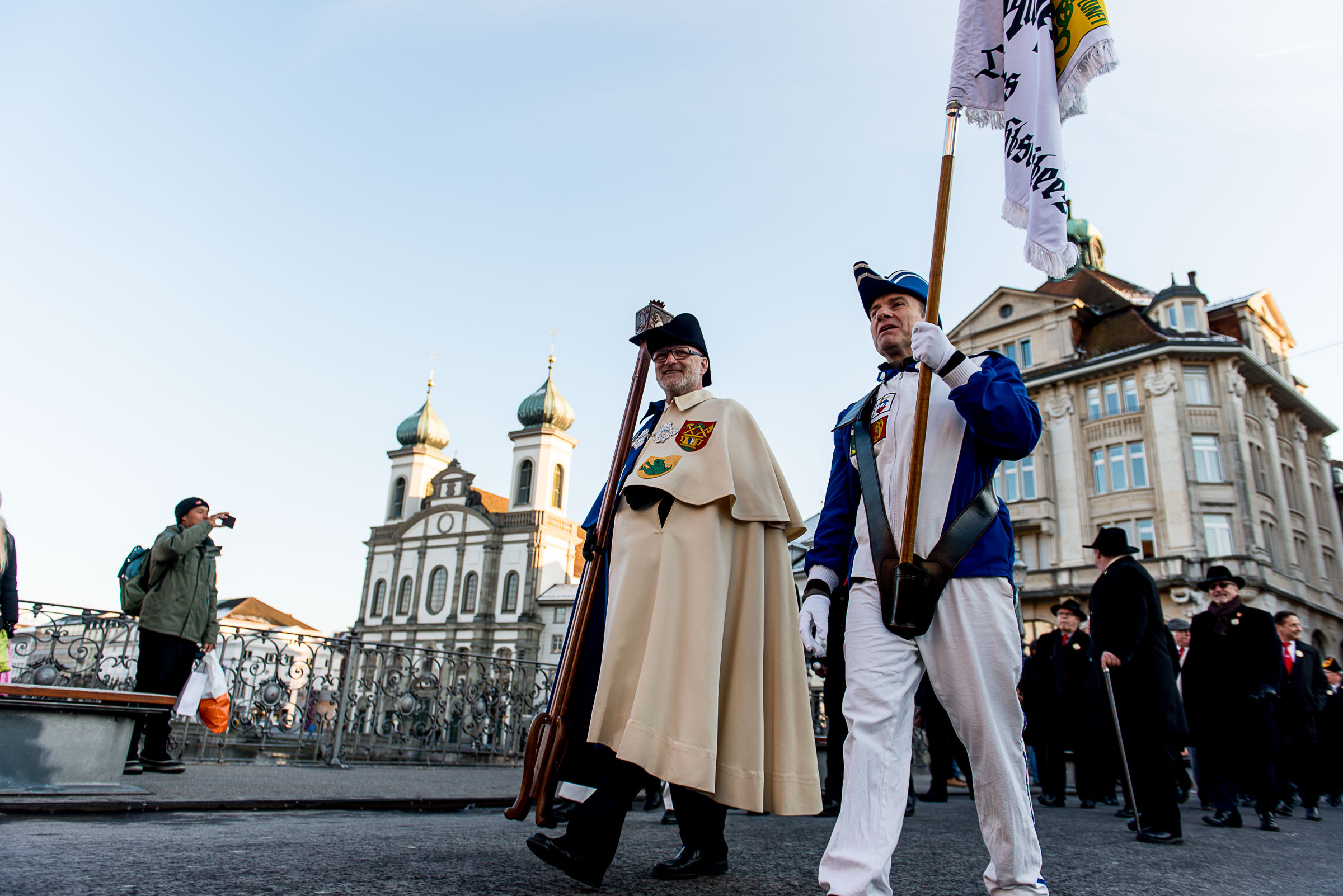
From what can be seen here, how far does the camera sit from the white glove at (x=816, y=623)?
2.75 meters

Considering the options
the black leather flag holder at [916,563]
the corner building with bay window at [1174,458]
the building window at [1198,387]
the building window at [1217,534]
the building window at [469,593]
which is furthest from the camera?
the building window at [469,593]

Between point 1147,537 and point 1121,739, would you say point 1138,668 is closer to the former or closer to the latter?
point 1121,739

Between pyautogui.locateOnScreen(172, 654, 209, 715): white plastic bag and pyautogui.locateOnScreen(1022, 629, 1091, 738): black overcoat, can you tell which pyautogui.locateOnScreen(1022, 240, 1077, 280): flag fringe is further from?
pyautogui.locateOnScreen(172, 654, 209, 715): white plastic bag

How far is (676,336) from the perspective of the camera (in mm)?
3686

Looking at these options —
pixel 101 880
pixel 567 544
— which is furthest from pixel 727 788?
pixel 567 544

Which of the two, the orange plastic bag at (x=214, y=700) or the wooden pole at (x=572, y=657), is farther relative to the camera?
the orange plastic bag at (x=214, y=700)

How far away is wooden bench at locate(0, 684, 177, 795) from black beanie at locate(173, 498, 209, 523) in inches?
81.2

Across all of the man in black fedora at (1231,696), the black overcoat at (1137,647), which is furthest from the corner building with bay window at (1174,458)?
the black overcoat at (1137,647)

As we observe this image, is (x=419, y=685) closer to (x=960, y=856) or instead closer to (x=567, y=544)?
(x=960, y=856)

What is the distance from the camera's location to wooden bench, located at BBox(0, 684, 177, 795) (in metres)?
4.42

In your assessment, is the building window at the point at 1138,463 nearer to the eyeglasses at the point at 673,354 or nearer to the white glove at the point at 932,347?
the eyeglasses at the point at 673,354

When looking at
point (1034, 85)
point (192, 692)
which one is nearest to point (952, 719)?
point (1034, 85)

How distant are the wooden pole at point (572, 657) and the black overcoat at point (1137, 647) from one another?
352cm

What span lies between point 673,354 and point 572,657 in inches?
51.6
